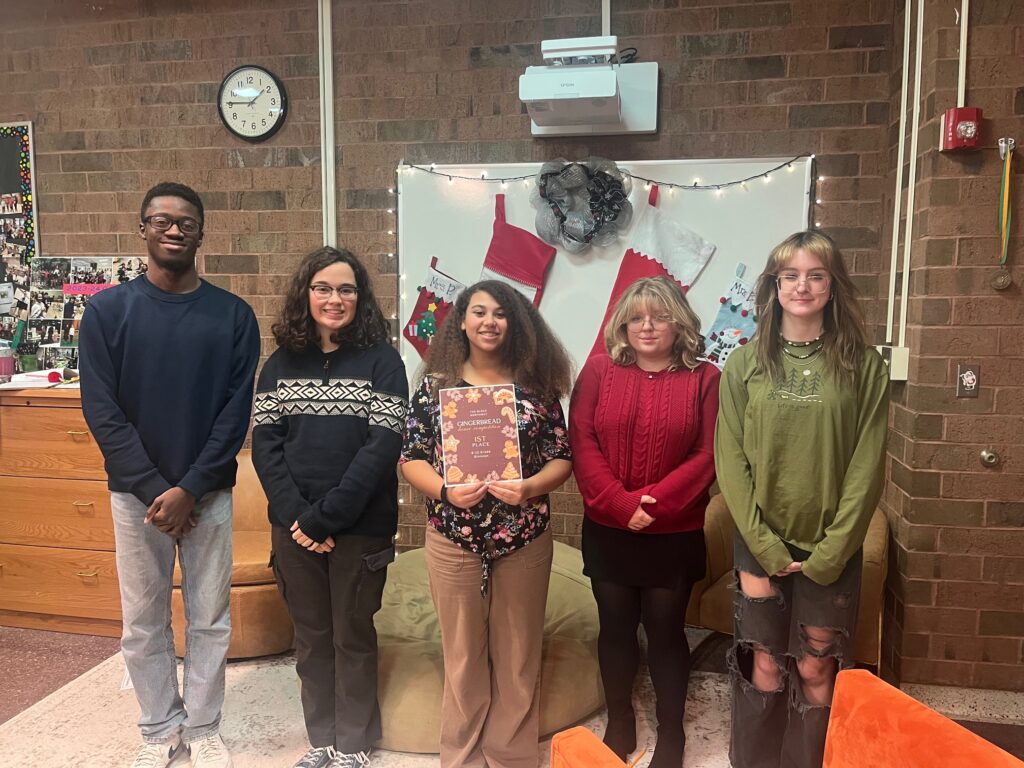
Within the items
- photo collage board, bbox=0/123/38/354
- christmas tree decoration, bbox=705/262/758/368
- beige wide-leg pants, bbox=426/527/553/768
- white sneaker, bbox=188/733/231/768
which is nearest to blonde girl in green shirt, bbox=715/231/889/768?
beige wide-leg pants, bbox=426/527/553/768

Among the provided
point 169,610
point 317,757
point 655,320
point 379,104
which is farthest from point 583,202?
point 317,757

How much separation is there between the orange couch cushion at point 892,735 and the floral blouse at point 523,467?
0.95 meters

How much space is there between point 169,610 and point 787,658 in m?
1.74

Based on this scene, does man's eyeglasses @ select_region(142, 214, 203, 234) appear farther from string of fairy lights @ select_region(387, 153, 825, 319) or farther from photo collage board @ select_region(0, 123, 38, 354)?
photo collage board @ select_region(0, 123, 38, 354)

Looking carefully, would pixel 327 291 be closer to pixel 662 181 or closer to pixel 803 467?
pixel 803 467

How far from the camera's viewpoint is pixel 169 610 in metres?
2.07

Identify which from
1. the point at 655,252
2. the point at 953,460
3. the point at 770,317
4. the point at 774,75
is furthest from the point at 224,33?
the point at 953,460

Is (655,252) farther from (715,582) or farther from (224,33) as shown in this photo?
(224,33)

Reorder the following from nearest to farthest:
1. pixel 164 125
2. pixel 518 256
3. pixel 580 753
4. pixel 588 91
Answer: pixel 580 753, pixel 588 91, pixel 518 256, pixel 164 125

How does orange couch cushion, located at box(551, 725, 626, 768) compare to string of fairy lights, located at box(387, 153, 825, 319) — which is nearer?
orange couch cushion, located at box(551, 725, 626, 768)

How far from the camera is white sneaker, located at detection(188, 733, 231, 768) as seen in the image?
2027 millimetres

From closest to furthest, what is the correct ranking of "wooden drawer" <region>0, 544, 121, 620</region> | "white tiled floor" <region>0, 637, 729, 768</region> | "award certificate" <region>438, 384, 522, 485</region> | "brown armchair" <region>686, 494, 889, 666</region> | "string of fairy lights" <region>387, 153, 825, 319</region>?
"award certificate" <region>438, 384, 522, 485</region>, "white tiled floor" <region>0, 637, 729, 768</region>, "brown armchair" <region>686, 494, 889, 666</region>, "wooden drawer" <region>0, 544, 121, 620</region>, "string of fairy lights" <region>387, 153, 825, 319</region>

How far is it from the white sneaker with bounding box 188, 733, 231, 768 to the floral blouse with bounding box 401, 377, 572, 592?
3.04ft

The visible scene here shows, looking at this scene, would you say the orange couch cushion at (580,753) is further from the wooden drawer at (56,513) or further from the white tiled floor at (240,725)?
the wooden drawer at (56,513)
